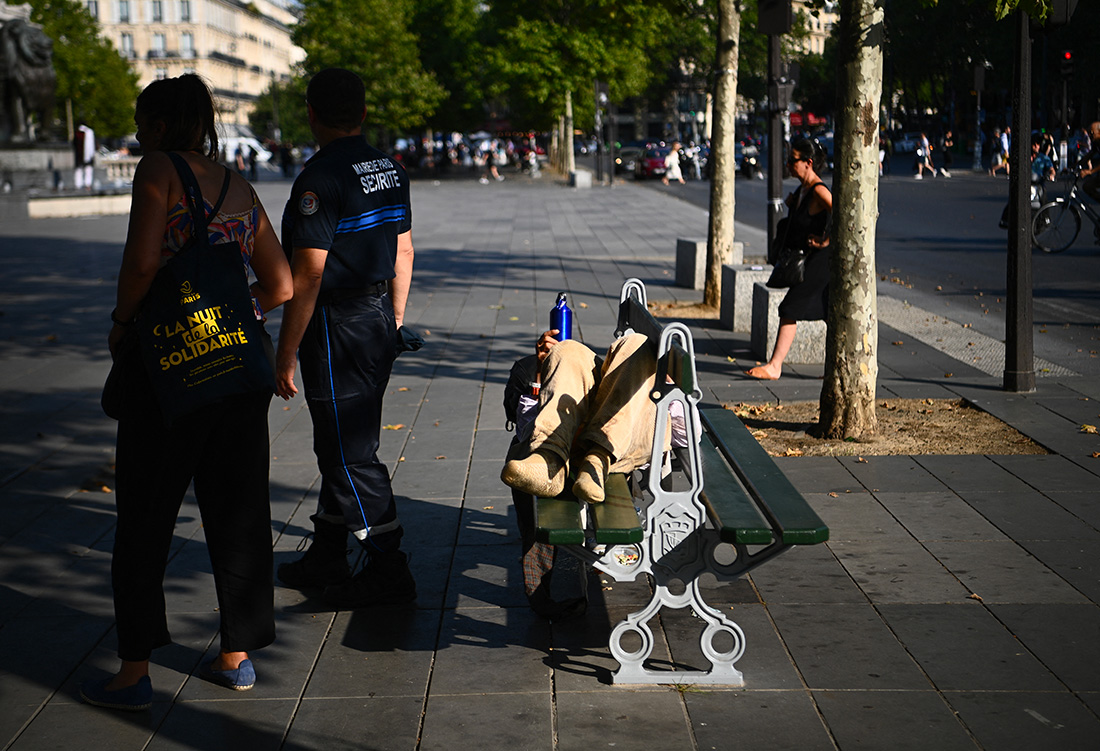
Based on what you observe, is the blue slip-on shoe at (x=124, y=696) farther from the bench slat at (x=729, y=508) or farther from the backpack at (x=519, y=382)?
the bench slat at (x=729, y=508)

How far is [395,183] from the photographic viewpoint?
4.38m

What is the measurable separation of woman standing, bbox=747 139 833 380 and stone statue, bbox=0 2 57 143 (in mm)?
33007

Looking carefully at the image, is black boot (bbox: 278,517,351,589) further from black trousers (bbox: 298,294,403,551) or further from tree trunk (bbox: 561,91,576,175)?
tree trunk (bbox: 561,91,576,175)

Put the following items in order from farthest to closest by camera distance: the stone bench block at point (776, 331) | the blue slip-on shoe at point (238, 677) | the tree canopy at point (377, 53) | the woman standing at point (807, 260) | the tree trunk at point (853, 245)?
the tree canopy at point (377, 53) < the stone bench block at point (776, 331) < the woman standing at point (807, 260) < the tree trunk at point (853, 245) < the blue slip-on shoe at point (238, 677)

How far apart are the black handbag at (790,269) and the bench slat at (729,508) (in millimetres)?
4286

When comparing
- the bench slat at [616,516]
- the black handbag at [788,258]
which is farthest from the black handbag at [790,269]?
the bench slat at [616,516]

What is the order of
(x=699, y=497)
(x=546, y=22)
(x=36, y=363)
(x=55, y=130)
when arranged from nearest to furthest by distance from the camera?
(x=699, y=497), (x=36, y=363), (x=55, y=130), (x=546, y=22)

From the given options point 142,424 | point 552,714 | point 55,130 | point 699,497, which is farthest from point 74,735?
point 55,130

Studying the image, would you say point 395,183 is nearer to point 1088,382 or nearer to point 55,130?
point 1088,382

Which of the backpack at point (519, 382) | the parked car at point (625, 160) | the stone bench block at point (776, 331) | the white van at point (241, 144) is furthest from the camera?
the white van at point (241, 144)

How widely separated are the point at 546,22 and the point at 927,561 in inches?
2016

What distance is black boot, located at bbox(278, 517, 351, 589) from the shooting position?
4750 millimetres

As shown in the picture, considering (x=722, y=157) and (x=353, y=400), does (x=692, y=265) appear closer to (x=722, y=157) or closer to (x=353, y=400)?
(x=722, y=157)

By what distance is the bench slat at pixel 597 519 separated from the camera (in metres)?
3.67
